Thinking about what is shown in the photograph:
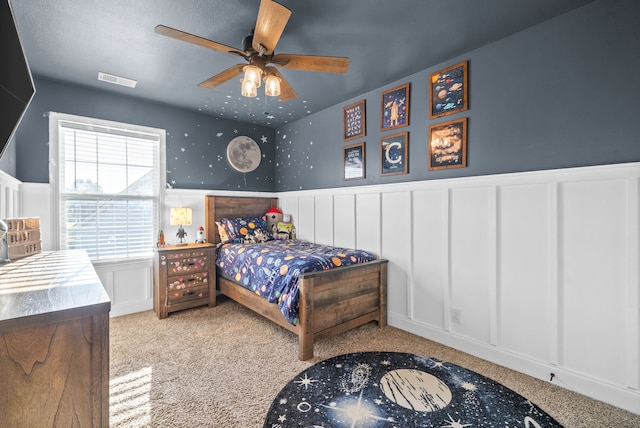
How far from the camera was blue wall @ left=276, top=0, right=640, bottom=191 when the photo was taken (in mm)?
1787

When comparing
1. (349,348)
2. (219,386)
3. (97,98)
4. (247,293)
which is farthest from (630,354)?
(97,98)

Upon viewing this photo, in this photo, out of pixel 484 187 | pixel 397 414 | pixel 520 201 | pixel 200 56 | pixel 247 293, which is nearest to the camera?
pixel 397 414

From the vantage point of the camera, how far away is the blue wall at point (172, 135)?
9.51ft

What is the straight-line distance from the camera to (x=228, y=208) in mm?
4074

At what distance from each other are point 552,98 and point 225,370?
2.98 metres

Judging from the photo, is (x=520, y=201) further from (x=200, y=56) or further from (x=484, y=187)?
(x=200, y=56)

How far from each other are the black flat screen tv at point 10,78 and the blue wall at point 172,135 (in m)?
2.27

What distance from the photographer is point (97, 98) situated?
321cm

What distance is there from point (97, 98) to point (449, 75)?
11.8ft

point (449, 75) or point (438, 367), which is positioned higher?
point (449, 75)

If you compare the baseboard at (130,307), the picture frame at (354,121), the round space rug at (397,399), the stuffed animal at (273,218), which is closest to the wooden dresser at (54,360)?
the round space rug at (397,399)

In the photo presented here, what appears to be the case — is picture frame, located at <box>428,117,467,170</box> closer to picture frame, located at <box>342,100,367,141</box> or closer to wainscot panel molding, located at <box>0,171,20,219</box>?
picture frame, located at <box>342,100,367,141</box>

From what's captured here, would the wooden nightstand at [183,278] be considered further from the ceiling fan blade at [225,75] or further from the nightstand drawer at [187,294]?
the ceiling fan blade at [225,75]

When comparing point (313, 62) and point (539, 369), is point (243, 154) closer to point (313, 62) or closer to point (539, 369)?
point (313, 62)
